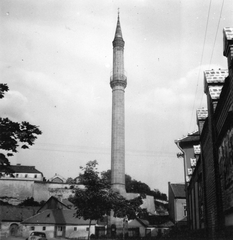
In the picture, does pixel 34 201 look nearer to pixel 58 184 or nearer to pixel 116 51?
pixel 58 184

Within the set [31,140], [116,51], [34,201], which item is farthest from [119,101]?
[31,140]

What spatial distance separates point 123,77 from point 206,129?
4277 centimetres

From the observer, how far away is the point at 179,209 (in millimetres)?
44406

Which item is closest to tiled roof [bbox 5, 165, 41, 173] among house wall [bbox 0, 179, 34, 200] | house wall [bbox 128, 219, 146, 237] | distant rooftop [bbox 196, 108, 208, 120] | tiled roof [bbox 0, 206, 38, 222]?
house wall [bbox 0, 179, 34, 200]

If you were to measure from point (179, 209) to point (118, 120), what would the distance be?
16.6 metres

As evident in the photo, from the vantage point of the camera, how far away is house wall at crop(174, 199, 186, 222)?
4419 cm

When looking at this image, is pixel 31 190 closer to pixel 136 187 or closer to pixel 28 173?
pixel 28 173

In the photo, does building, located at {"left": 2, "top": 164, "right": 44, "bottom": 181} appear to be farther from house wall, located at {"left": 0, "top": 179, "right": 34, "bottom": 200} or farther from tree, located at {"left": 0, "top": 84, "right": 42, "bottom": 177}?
tree, located at {"left": 0, "top": 84, "right": 42, "bottom": 177}

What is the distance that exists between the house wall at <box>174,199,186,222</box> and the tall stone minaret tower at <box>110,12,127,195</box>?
8688mm

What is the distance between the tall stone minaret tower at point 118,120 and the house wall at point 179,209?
869 centimetres

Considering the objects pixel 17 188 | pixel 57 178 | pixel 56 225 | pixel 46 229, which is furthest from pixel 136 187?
pixel 46 229

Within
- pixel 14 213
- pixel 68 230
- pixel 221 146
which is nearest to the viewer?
pixel 221 146

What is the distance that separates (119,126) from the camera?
51.6 metres

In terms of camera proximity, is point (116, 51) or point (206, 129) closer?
point (206, 129)
